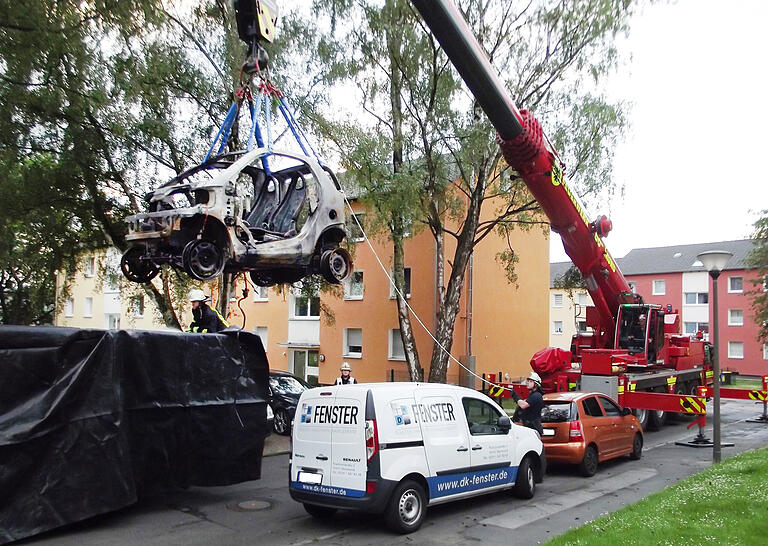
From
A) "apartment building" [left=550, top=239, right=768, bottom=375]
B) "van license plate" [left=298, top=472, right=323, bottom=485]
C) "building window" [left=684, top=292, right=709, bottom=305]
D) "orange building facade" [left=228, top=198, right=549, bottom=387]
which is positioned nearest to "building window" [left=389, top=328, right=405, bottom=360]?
"orange building facade" [left=228, top=198, right=549, bottom=387]

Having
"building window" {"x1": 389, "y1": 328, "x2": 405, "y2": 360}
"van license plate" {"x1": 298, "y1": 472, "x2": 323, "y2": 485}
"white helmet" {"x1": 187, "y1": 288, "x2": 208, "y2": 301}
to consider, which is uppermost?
"white helmet" {"x1": 187, "y1": 288, "x2": 208, "y2": 301}

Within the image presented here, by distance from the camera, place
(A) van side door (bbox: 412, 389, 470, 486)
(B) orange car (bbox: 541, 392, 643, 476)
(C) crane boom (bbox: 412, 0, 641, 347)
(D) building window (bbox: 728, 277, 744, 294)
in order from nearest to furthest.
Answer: (A) van side door (bbox: 412, 389, 470, 486) → (C) crane boom (bbox: 412, 0, 641, 347) → (B) orange car (bbox: 541, 392, 643, 476) → (D) building window (bbox: 728, 277, 744, 294)

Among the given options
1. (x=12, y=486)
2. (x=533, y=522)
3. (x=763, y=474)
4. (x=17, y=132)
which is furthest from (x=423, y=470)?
(x=17, y=132)

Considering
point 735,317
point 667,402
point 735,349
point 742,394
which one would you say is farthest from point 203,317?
point 735,317

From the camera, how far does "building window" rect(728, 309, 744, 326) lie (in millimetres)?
52688

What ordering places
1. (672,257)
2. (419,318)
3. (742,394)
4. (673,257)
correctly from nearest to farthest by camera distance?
(742,394) < (419,318) < (673,257) < (672,257)

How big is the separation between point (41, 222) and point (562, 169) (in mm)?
11110

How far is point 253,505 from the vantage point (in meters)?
9.45

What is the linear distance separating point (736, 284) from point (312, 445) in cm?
5466

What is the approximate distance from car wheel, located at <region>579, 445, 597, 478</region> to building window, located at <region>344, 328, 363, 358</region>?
18.0 m

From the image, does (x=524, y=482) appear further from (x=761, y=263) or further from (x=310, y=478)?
(x=761, y=263)

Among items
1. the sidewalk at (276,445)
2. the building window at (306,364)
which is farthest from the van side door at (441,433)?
the building window at (306,364)

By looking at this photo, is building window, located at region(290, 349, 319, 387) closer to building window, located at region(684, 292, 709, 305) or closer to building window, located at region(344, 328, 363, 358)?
building window, located at region(344, 328, 363, 358)

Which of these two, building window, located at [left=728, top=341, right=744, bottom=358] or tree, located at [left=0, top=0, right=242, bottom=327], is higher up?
tree, located at [left=0, top=0, right=242, bottom=327]
